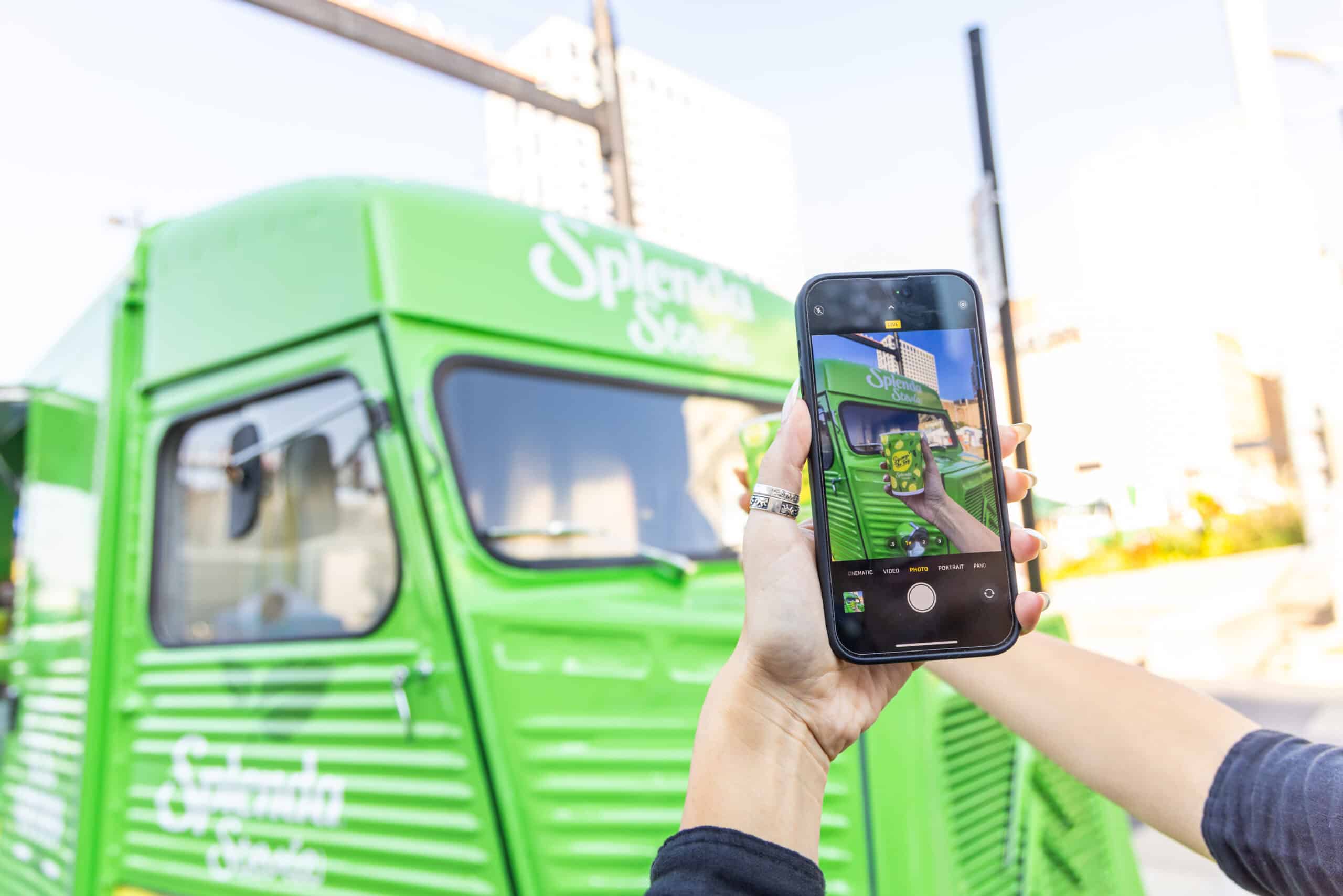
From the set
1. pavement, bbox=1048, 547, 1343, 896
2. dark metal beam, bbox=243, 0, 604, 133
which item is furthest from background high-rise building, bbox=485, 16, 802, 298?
dark metal beam, bbox=243, 0, 604, 133

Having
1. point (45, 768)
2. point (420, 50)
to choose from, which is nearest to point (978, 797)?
point (45, 768)

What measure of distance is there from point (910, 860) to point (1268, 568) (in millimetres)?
18453

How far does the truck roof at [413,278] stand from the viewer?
7.00 ft

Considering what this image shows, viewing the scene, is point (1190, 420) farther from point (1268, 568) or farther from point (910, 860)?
point (910, 860)

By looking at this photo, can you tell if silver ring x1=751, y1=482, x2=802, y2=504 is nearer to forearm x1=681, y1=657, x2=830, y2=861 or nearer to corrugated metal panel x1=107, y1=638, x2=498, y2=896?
forearm x1=681, y1=657, x2=830, y2=861

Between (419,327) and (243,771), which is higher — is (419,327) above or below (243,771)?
above

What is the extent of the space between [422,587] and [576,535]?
40 centimetres

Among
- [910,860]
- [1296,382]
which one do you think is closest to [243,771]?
[910,860]

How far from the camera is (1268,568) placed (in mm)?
17031

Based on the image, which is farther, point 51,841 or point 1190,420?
point 1190,420

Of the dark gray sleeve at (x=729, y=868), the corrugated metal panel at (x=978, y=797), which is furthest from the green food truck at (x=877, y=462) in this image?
the corrugated metal panel at (x=978, y=797)

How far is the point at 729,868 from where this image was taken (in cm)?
82

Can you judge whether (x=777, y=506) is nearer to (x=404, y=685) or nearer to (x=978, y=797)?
(x=404, y=685)

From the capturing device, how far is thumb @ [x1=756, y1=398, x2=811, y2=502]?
98cm
